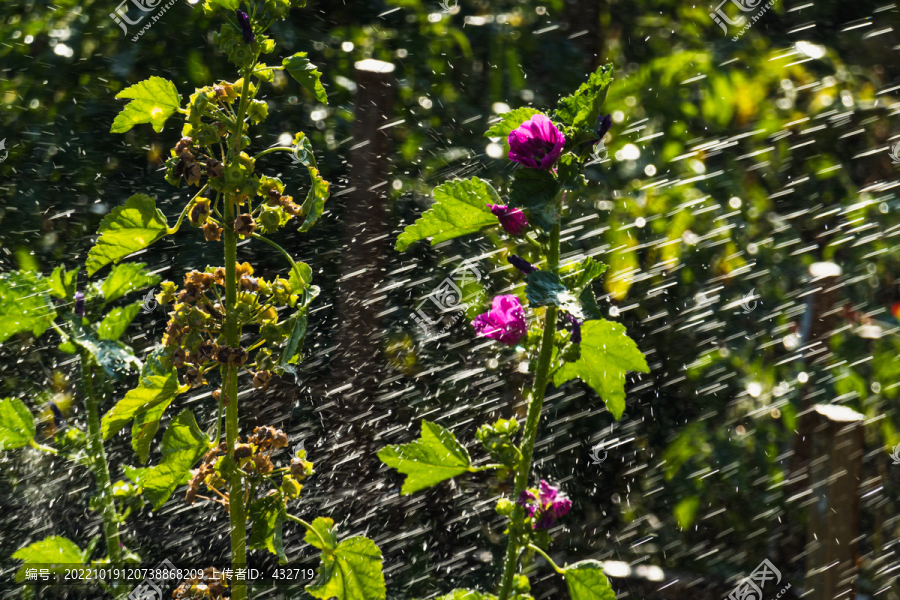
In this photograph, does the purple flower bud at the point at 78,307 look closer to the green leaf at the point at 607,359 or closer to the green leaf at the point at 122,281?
the green leaf at the point at 122,281

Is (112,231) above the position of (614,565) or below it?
above

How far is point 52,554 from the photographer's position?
0.67 metres

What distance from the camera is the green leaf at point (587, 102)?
519mm

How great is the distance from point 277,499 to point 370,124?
92cm

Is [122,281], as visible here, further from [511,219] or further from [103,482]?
[511,219]

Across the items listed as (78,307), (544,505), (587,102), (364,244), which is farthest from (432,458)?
(364,244)

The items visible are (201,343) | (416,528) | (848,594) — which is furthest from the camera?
(416,528)

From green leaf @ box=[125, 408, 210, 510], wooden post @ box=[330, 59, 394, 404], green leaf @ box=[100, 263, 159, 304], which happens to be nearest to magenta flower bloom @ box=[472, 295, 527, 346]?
green leaf @ box=[125, 408, 210, 510]

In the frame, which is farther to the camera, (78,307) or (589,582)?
(78,307)

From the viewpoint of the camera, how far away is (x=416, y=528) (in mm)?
1228

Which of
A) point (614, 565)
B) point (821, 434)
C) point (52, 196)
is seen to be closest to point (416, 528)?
point (614, 565)

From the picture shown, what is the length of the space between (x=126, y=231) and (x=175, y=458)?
0.56 feet

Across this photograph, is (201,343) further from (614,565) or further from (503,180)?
(503,180)

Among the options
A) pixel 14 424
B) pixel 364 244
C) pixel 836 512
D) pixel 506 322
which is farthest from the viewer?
pixel 364 244
